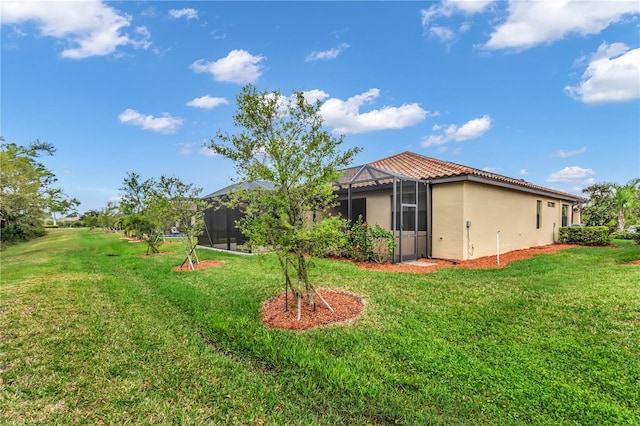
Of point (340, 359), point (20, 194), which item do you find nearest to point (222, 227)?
point (340, 359)

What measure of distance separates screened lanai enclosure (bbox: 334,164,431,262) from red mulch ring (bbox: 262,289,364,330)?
15.5 feet

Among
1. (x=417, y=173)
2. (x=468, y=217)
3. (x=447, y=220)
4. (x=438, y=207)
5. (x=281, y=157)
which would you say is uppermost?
(x=417, y=173)

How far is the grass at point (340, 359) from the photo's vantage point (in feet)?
8.33

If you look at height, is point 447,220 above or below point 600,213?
below

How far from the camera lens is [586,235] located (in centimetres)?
1481

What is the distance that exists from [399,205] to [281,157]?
22.4ft

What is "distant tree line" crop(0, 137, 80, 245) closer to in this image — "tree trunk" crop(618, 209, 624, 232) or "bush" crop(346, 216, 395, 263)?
"bush" crop(346, 216, 395, 263)

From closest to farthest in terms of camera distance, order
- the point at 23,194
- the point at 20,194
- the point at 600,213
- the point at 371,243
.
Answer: the point at 371,243 < the point at 20,194 < the point at 23,194 < the point at 600,213

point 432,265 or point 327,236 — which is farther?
point 432,265

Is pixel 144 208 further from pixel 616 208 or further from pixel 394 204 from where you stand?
pixel 616 208

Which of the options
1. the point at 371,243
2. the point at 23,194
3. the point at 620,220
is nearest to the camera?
the point at 371,243

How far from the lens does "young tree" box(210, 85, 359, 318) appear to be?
465cm

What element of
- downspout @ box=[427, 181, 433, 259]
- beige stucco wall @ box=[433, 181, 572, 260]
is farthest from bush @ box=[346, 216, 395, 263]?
beige stucco wall @ box=[433, 181, 572, 260]

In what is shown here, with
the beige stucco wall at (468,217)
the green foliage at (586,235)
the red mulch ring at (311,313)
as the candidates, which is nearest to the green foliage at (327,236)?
the red mulch ring at (311,313)
